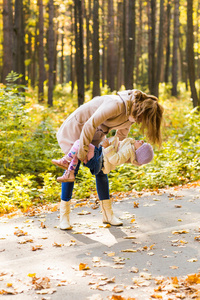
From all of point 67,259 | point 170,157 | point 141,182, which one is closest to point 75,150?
point 67,259

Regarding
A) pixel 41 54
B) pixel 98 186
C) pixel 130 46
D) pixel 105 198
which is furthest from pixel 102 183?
pixel 41 54

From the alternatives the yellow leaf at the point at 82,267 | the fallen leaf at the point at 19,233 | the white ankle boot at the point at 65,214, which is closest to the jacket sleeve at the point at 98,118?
the white ankle boot at the point at 65,214

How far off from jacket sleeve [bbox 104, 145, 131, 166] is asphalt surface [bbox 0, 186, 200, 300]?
37.3 inches

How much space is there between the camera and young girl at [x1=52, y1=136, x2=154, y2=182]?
4.70 metres

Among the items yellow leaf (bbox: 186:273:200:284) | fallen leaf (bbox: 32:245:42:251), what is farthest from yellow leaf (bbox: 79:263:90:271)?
yellow leaf (bbox: 186:273:200:284)

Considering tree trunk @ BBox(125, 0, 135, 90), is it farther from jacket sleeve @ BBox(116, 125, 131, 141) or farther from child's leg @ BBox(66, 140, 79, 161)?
child's leg @ BBox(66, 140, 79, 161)

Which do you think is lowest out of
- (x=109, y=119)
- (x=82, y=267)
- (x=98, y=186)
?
(x=82, y=267)

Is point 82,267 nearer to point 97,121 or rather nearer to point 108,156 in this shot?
point 108,156

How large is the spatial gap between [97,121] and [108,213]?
1.49 meters

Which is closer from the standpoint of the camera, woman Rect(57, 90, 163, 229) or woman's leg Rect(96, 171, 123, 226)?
woman Rect(57, 90, 163, 229)

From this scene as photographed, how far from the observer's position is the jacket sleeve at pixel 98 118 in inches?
174

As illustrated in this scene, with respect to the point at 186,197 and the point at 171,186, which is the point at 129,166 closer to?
the point at 171,186

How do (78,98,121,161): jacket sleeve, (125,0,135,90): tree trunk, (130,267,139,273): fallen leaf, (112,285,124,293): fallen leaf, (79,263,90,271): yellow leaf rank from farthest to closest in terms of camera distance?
(125,0,135,90): tree trunk < (78,98,121,161): jacket sleeve < (79,263,90,271): yellow leaf < (130,267,139,273): fallen leaf < (112,285,124,293): fallen leaf

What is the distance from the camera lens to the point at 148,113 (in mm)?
4461
